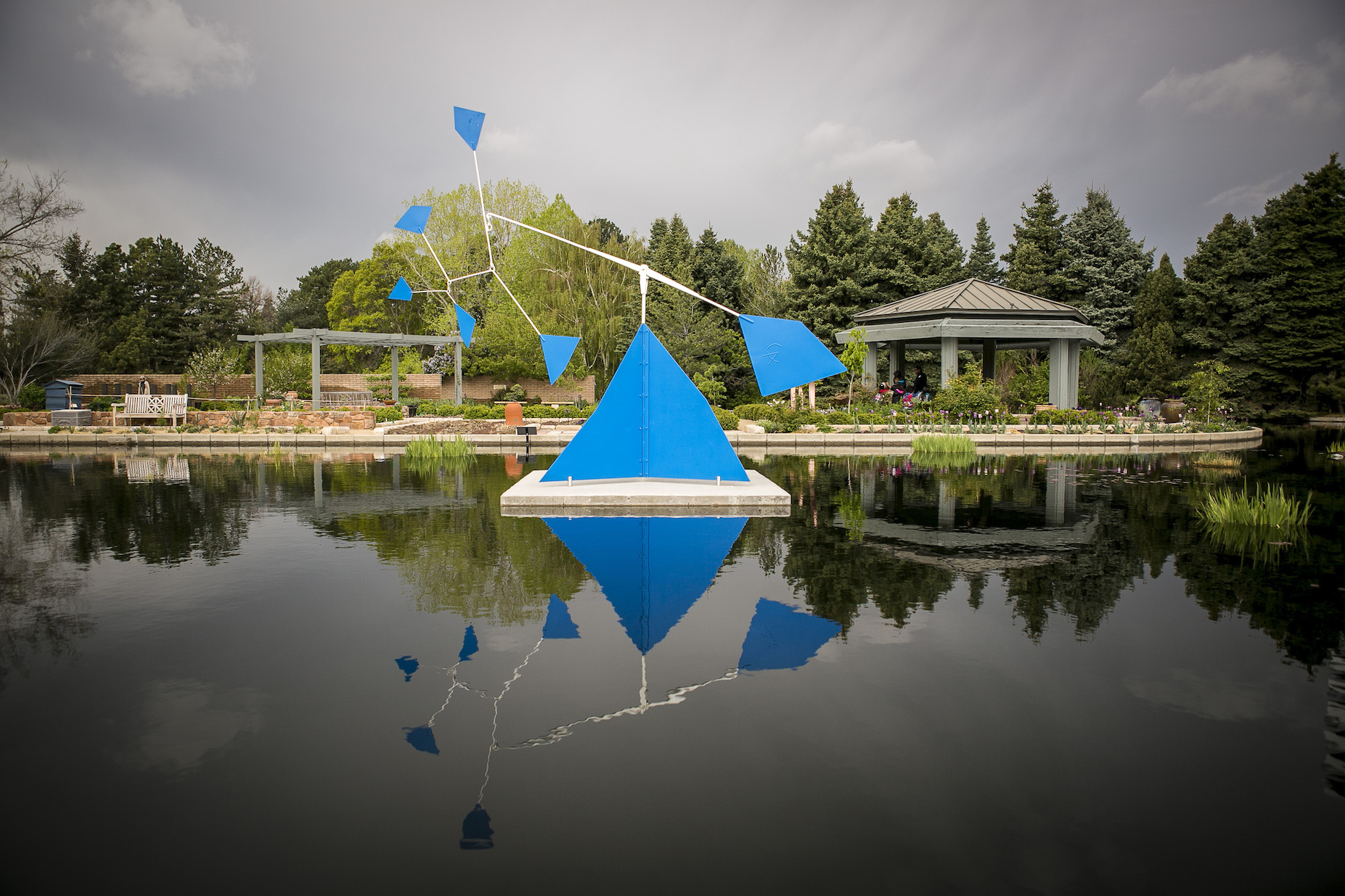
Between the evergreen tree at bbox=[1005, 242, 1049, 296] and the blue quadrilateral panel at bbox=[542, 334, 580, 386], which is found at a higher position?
the evergreen tree at bbox=[1005, 242, 1049, 296]

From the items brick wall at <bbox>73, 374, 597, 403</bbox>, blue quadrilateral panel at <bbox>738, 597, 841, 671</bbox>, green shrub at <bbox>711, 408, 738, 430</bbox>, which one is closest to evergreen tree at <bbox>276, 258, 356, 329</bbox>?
brick wall at <bbox>73, 374, 597, 403</bbox>

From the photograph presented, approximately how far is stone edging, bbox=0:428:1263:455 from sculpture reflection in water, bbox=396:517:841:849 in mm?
11985

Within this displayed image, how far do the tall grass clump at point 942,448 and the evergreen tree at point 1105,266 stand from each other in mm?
23791

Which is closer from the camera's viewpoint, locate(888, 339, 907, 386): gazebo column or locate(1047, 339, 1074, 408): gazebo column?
locate(1047, 339, 1074, 408): gazebo column

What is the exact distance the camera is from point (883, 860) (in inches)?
116

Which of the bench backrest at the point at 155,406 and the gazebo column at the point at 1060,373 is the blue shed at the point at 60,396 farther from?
the gazebo column at the point at 1060,373

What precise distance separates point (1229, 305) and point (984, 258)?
46.6ft

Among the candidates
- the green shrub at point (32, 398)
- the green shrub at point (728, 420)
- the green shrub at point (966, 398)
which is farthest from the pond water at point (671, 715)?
the green shrub at point (32, 398)

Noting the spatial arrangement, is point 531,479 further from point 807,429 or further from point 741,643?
point 807,429

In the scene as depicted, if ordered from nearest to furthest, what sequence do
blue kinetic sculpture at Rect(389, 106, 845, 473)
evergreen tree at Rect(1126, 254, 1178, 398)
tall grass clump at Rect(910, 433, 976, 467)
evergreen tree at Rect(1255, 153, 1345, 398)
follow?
blue kinetic sculpture at Rect(389, 106, 845, 473), tall grass clump at Rect(910, 433, 976, 467), evergreen tree at Rect(1255, 153, 1345, 398), evergreen tree at Rect(1126, 254, 1178, 398)

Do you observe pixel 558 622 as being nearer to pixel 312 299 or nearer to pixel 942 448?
pixel 942 448

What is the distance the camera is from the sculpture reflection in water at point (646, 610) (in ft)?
13.3

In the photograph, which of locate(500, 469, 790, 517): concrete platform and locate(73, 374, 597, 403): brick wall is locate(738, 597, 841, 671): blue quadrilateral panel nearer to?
locate(500, 469, 790, 517): concrete platform

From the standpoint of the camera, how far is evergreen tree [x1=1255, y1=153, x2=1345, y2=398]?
32688 millimetres
